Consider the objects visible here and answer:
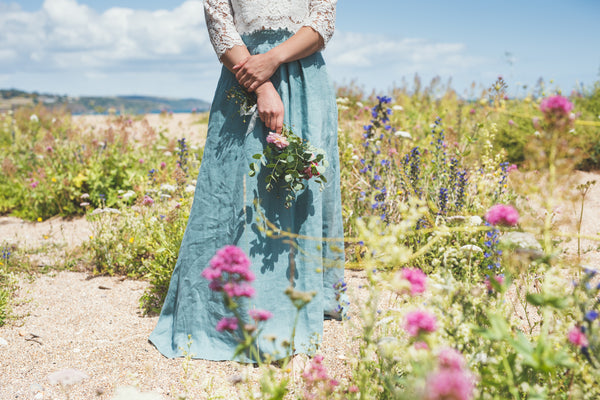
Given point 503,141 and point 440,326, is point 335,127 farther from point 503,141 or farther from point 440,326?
point 503,141

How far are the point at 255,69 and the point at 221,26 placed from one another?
27 centimetres

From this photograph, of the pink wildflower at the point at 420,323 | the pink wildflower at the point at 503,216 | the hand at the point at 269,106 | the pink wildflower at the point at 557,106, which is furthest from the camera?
the hand at the point at 269,106

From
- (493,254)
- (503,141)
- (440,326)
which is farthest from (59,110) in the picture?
(440,326)

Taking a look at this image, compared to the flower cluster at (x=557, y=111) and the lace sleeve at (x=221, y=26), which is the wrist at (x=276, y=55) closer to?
the lace sleeve at (x=221, y=26)

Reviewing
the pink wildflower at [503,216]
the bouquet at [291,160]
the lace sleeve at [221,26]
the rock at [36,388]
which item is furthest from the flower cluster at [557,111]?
the rock at [36,388]

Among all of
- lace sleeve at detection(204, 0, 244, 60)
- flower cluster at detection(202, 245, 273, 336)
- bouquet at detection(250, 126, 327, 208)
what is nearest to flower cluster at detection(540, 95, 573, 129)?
flower cluster at detection(202, 245, 273, 336)

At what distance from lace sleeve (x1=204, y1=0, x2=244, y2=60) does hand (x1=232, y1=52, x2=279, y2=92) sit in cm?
11

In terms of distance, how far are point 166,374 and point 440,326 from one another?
141cm

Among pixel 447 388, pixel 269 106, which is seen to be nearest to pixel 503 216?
pixel 447 388

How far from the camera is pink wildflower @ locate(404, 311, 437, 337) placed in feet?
3.02

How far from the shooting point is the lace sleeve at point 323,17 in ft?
6.64

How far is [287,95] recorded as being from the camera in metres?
2.11

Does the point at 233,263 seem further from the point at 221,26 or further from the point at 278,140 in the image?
the point at 221,26

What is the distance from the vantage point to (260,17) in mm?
2023
